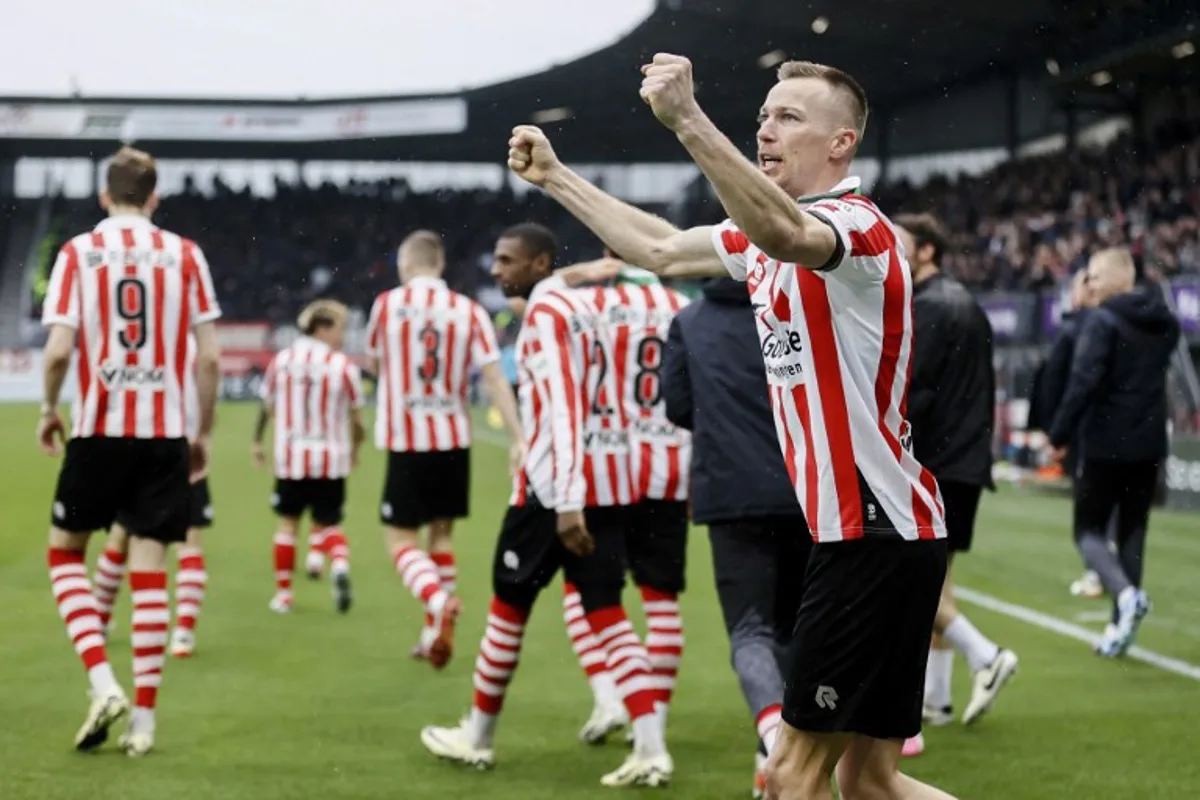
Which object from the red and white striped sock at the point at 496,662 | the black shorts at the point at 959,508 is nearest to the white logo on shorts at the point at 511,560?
the red and white striped sock at the point at 496,662

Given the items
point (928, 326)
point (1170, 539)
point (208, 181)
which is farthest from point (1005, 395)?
point (208, 181)

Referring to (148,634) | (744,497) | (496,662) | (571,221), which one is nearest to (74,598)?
(148,634)

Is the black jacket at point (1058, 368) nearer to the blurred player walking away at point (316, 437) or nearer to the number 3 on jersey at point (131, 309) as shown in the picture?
the blurred player walking away at point (316, 437)

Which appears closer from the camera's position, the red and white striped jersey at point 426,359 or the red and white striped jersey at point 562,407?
the red and white striped jersey at point 562,407

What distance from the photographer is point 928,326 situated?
6.37 metres

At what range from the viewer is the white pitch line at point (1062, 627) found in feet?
27.2

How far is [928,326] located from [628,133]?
34.1 meters

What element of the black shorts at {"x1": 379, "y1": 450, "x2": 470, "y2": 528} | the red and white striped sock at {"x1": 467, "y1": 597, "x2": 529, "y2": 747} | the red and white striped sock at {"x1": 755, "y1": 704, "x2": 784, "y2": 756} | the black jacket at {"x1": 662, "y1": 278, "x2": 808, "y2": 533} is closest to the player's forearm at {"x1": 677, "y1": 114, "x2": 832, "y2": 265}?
the black jacket at {"x1": 662, "y1": 278, "x2": 808, "y2": 533}

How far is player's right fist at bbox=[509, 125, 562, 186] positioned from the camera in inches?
152

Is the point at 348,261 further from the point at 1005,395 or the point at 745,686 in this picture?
the point at 745,686

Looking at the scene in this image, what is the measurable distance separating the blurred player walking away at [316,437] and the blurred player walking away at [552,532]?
443cm

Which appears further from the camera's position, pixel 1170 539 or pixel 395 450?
pixel 1170 539

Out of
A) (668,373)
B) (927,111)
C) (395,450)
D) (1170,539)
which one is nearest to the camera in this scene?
(668,373)

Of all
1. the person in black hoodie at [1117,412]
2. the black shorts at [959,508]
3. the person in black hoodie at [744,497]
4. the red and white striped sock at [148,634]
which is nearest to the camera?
the person in black hoodie at [744,497]
